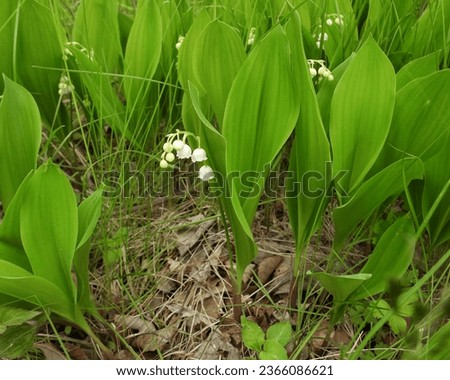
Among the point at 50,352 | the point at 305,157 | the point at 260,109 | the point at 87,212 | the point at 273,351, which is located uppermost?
the point at 260,109

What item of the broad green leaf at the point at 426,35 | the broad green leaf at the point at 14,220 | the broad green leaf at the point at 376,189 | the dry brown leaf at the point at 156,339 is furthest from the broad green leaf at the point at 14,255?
the broad green leaf at the point at 426,35

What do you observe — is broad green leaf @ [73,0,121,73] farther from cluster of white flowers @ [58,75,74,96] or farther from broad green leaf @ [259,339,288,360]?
broad green leaf @ [259,339,288,360]

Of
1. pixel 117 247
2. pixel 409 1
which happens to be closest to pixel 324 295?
pixel 117 247

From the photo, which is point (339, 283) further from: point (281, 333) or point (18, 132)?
point (18, 132)

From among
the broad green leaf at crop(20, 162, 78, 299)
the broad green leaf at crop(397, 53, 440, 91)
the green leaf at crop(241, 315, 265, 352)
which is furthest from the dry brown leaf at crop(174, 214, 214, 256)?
the broad green leaf at crop(397, 53, 440, 91)

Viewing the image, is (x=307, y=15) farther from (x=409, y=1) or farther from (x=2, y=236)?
(x=2, y=236)

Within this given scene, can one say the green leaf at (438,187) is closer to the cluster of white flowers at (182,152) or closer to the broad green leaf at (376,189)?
the broad green leaf at (376,189)

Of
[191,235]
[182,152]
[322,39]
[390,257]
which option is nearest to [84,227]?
[182,152]
